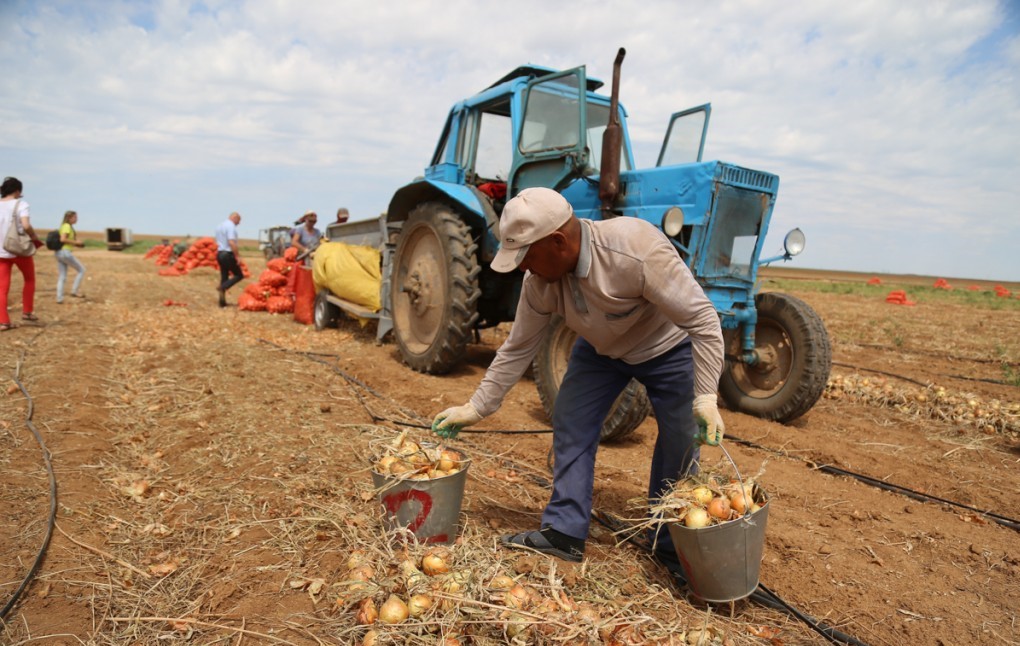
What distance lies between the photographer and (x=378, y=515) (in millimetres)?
3135

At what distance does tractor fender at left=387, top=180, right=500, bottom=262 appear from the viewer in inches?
232

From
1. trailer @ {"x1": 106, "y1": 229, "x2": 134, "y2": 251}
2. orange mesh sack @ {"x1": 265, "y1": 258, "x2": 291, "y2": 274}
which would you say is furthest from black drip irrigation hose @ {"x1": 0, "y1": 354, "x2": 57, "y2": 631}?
trailer @ {"x1": 106, "y1": 229, "x2": 134, "y2": 251}

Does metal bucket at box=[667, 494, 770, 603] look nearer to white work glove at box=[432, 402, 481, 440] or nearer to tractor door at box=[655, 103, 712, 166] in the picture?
white work glove at box=[432, 402, 481, 440]

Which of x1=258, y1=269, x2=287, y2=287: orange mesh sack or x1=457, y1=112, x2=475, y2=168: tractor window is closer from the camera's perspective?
x1=457, y1=112, x2=475, y2=168: tractor window

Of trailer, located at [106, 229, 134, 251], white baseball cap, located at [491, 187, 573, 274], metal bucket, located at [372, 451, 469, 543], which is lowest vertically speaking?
trailer, located at [106, 229, 134, 251]

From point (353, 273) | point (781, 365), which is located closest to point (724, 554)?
point (781, 365)

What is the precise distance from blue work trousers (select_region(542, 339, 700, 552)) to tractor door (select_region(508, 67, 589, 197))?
113 inches

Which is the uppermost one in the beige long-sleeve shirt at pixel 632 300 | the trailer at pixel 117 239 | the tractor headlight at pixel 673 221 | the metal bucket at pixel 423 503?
the tractor headlight at pixel 673 221

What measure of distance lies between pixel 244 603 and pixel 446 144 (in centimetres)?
579

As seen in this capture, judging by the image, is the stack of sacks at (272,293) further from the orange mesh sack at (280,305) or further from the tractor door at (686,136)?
the tractor door at (686,136)

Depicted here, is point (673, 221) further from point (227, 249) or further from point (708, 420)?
point (227, 249)

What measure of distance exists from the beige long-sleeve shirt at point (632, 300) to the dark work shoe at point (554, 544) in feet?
2.70

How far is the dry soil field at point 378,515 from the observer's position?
2.36m

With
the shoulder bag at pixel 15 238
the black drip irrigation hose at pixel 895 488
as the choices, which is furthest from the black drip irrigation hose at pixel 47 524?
the black drip irrigation hose at pixel 895 488
